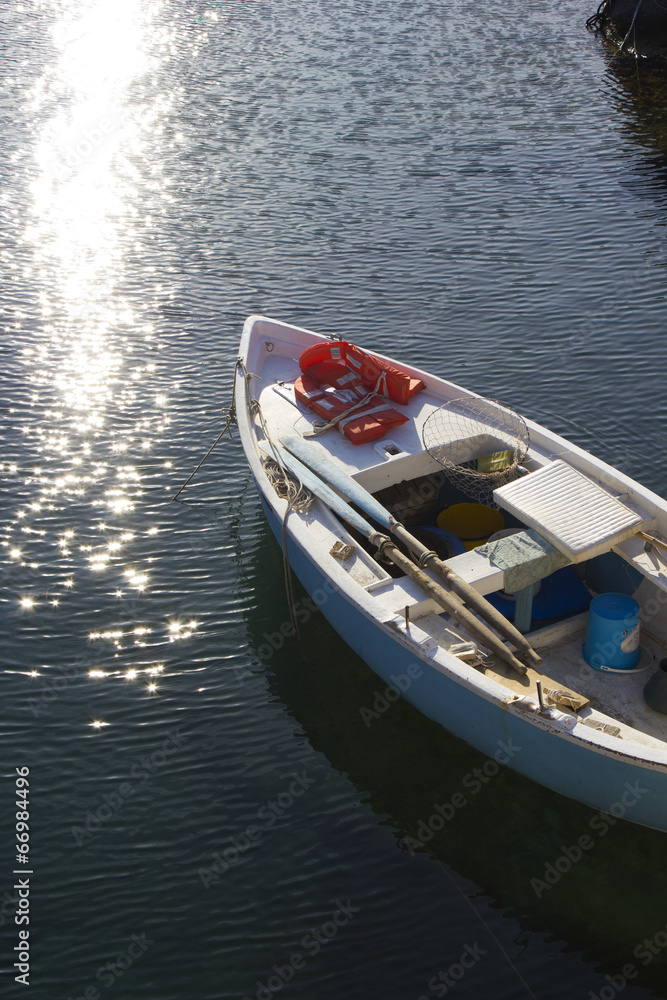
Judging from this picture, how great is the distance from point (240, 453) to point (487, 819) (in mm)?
7587

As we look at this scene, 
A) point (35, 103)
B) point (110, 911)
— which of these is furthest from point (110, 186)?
point (110, 911)

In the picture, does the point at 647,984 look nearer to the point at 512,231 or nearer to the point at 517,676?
the point at 517,676

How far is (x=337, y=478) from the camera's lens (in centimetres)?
1116

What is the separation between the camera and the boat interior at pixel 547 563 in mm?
9219
